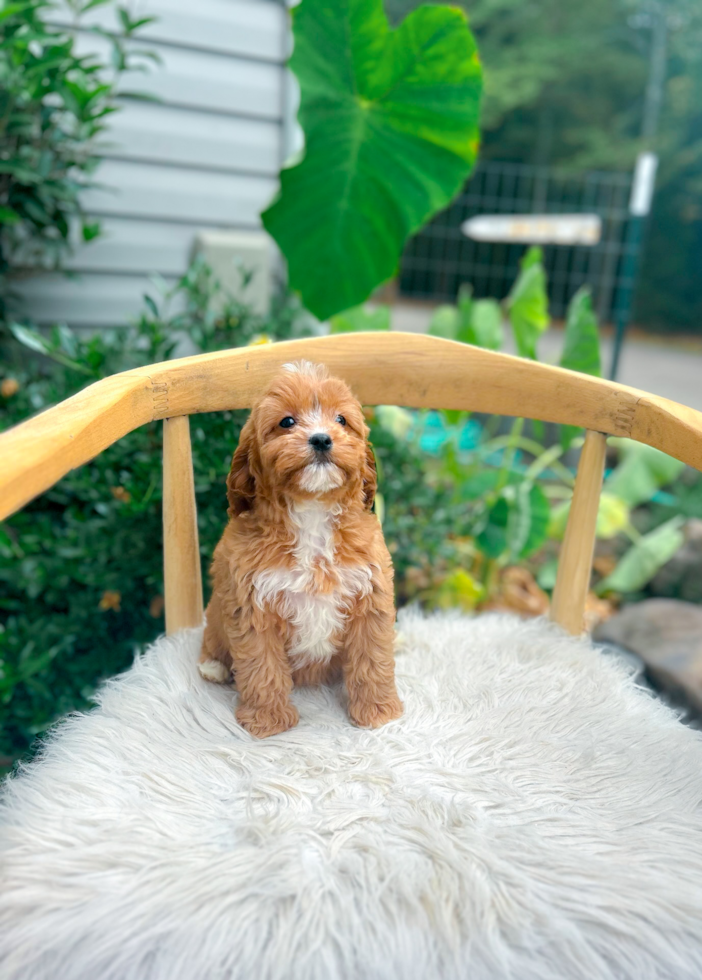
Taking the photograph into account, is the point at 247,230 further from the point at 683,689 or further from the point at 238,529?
the point at 683,689

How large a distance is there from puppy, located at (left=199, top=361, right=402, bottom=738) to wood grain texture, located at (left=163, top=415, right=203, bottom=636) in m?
0.13

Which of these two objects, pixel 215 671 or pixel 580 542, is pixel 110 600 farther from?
pixel 580 542

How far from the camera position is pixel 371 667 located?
86 cm

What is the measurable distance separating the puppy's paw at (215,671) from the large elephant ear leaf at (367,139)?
2.20 feet

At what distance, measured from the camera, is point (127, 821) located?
2.27ft

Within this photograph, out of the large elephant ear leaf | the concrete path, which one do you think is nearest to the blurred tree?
the concrete path

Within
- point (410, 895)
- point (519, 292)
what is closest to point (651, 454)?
point (519, 292)

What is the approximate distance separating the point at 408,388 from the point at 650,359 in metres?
7.12

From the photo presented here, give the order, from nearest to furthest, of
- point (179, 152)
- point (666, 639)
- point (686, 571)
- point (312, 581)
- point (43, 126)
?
point (312, 581) → point (43, 126) → point (666, 639) → point (179, 152) → point (686, 571)

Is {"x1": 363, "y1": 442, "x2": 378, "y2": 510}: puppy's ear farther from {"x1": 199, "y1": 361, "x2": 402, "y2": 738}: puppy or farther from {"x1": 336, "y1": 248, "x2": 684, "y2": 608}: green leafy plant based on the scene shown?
{"x1": 336, "y1": 248, "x2": 684, "y2": 608}: green leafy plant

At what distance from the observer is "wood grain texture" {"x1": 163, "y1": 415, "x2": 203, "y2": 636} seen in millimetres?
970

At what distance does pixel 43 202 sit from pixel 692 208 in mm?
9152

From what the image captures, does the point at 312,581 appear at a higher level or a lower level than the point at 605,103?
lower

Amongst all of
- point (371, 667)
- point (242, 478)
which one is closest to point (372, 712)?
point (371, 667)
